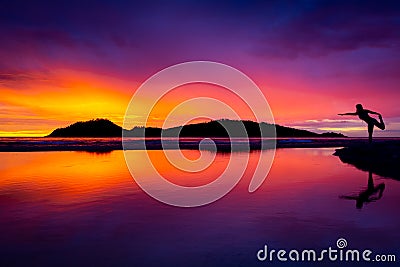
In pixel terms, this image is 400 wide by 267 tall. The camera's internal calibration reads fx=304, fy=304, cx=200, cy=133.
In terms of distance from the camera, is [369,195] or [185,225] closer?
[185,225]

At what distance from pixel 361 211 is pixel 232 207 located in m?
3.80

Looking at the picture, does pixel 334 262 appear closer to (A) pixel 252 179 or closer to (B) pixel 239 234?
(B) pixel 239 234

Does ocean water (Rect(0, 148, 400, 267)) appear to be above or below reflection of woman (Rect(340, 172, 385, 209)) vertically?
below

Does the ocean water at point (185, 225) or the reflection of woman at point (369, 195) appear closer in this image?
the ocean water at point (185, 225)

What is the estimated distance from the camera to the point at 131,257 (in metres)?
6.03

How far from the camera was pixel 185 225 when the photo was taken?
25.9 ft

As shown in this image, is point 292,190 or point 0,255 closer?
point 0,255

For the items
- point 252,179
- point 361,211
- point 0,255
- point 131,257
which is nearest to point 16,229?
point 0,255

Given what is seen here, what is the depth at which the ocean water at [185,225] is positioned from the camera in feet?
20.0

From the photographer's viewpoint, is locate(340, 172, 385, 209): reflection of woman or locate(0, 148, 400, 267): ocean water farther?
locate(340, 172, 385, 209): reflection of woman

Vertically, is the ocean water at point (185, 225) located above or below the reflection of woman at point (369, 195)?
below

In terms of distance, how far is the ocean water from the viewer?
20.0 feet

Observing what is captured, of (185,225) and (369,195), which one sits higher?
(369,195)

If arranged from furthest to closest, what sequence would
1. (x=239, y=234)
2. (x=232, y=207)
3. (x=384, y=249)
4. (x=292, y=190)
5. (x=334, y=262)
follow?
(x=292, y=190), (x=232, y=207), (x=239, y=234), (x=384, y=249), (x=334, y=262)
